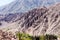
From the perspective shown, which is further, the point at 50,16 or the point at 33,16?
the point at 33,16

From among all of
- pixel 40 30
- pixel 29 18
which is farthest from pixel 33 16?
pixel 40 30

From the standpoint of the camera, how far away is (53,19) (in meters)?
149

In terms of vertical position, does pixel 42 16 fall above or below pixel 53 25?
above

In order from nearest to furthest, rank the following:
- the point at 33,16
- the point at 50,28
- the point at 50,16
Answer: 1. the point at 50,28
2. the point at 50,16
3. the point at 33,16

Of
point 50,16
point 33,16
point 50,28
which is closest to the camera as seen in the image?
point 50,28

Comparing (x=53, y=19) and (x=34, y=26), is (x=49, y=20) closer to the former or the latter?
(x=53, y=19)

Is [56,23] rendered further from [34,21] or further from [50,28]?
[34,21]

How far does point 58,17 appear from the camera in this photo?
14712 centimetres

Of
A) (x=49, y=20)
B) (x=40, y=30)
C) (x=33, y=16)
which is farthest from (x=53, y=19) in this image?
(x=33, y=16)

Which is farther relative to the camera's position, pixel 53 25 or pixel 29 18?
pixel 29 18

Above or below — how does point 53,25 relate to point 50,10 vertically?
below

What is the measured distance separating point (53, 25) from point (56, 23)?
8.16 feet

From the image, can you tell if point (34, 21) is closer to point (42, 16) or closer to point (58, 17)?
point (42, 16)

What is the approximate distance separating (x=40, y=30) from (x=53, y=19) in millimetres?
12752
